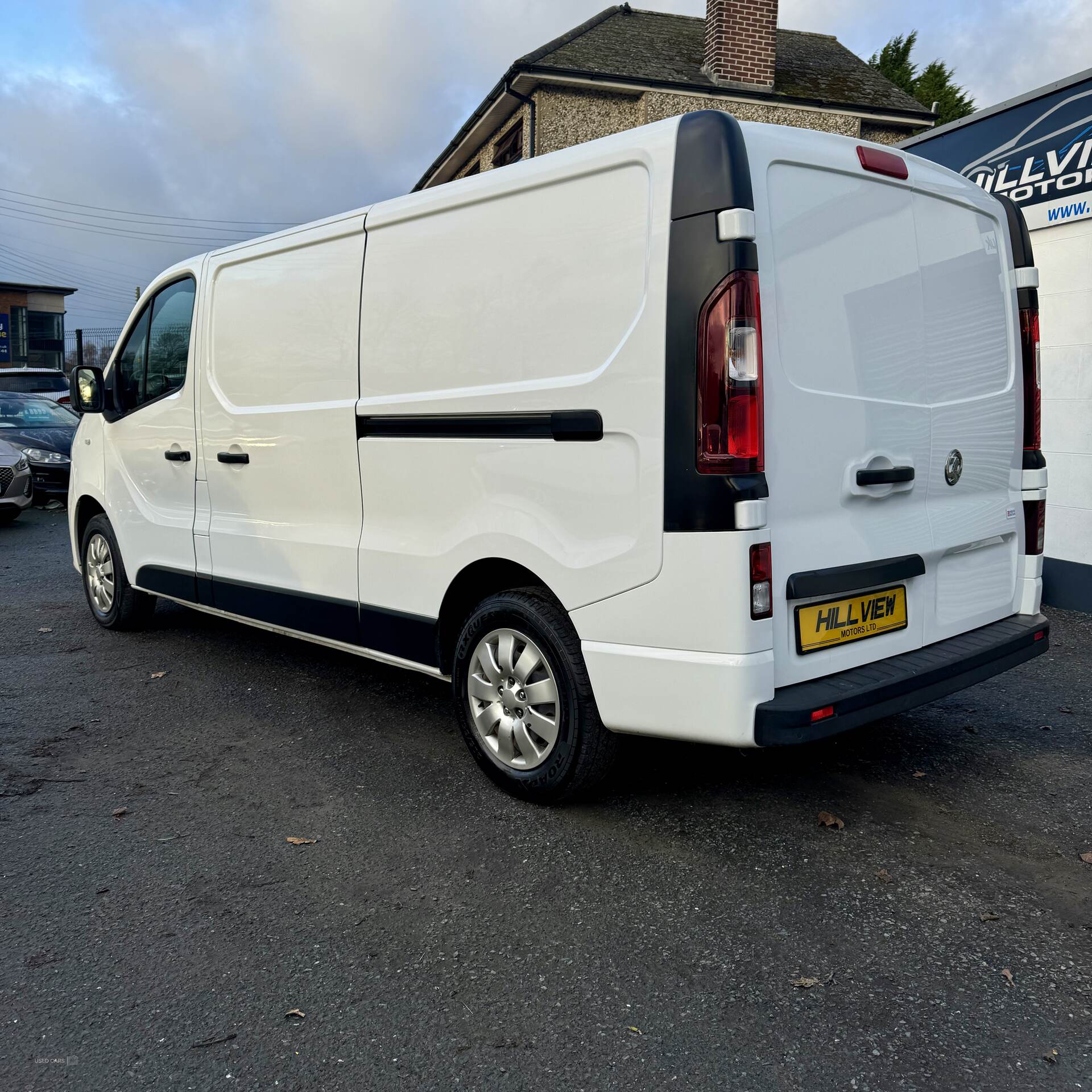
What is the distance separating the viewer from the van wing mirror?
20.5 feet

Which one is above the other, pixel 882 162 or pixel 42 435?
pixel 882 162

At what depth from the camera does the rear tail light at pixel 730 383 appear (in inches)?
115

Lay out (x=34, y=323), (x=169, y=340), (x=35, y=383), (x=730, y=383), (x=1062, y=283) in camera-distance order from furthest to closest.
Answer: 1. (x=34, y=323)
2. (x=35, y=383)
3. (x=1062, y=283)
4. (x=169, y=340)
5. (x=730, y=383)

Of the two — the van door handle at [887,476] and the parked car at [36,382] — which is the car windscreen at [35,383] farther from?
the van door handle at [887,476]

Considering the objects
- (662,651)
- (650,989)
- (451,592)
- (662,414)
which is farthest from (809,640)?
(451,592)

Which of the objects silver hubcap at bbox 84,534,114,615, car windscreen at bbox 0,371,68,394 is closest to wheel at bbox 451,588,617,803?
silver hubcap at bbox 84,534,114,615

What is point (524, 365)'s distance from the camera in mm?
3486

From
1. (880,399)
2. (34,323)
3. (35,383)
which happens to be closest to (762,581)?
(880,399)

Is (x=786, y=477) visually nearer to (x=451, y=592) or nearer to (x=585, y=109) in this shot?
(x=451, y=592)

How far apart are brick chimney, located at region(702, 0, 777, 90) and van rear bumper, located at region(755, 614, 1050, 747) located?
48.5 ft

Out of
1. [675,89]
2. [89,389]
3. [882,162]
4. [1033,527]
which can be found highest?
[675,89]

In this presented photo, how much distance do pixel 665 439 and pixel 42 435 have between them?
13.4m

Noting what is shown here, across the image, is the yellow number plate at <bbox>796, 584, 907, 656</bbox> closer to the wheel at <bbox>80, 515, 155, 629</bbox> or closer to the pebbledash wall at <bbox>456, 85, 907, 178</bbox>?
the wheel at <bbox>80, 515, 155, 629</bbox>

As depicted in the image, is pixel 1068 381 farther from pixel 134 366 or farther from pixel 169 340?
pixel 134 366
